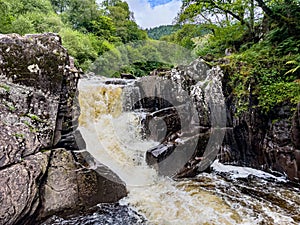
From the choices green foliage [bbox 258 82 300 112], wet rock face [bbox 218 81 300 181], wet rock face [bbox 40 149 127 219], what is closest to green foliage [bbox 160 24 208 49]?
wet rock face [bbox 218 81 300 181]

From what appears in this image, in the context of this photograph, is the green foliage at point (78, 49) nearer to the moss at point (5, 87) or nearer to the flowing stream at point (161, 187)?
the flowing stream at point (161, 187)

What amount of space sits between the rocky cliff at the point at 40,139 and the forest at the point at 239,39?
4.24 m

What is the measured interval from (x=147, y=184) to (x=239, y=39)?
8.02 meters

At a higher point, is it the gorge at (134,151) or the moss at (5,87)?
the moss at (5,87)

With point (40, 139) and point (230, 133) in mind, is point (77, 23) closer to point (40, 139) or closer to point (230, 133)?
point (230, 133)

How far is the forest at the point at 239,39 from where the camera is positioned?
5.58m

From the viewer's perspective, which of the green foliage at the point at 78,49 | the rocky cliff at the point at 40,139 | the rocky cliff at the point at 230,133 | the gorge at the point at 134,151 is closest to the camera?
the rocky cliff at the point at 40,139

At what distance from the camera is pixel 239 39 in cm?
988

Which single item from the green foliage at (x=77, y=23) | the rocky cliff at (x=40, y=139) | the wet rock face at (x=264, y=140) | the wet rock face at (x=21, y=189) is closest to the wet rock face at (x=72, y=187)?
the rocky cliff at (x=40, y=139)

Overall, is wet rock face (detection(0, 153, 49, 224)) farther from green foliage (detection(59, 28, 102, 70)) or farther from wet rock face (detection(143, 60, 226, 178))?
green foliage (detection(59, 28, 102, 70))

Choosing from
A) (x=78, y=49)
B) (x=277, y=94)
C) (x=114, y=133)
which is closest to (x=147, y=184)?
(x=114, y=133)

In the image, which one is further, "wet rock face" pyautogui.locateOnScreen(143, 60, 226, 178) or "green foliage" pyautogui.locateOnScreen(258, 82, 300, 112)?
"wet rock face" pyautogui.locateOnScreen(143, 60, 226, 178)

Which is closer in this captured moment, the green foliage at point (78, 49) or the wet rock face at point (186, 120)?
the wet rock face at point (186, 120)

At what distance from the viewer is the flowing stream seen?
12.3 feet
